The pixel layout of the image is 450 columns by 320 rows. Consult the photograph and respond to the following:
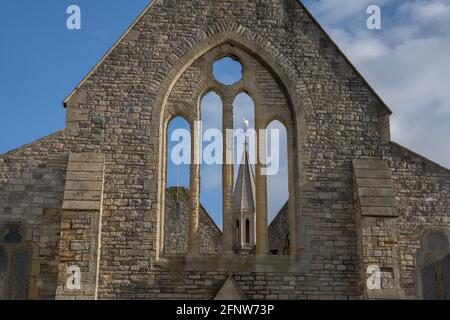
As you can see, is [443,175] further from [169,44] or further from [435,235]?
[169,44]

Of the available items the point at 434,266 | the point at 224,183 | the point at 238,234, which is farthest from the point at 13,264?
the point at 238,234

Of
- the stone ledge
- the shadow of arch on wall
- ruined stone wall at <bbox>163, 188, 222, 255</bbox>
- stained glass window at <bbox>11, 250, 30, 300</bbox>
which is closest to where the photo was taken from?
stained glass window at <bbox>11, 250, 30, 300</bbox>

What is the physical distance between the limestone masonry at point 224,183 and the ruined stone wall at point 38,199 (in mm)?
21

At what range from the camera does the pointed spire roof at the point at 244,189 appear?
24734mm

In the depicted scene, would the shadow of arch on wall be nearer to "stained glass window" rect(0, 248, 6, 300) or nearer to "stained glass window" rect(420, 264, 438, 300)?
"stained glass window" rect(420, 264, 438, 300)

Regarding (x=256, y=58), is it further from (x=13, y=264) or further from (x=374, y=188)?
(x=13, y=264)

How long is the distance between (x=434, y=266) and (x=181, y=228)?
30.3ft

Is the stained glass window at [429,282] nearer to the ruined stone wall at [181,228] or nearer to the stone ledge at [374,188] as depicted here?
the stone ledge at [374,188]

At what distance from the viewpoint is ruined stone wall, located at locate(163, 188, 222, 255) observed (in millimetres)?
20688

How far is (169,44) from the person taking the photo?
46.8 ft

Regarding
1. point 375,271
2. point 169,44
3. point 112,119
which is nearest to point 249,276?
point 375,271

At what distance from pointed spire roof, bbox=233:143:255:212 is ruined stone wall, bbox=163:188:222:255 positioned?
2497 millimetres

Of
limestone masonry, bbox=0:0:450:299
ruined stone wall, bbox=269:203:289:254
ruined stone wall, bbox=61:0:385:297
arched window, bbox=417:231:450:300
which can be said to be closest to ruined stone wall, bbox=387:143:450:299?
limestone masonry, bbox=0:0:450:299

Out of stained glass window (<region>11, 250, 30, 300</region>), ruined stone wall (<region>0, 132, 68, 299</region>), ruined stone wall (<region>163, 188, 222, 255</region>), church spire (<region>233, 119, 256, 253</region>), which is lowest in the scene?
stained glass window (<region>11, 250, 30, 300</region>)
